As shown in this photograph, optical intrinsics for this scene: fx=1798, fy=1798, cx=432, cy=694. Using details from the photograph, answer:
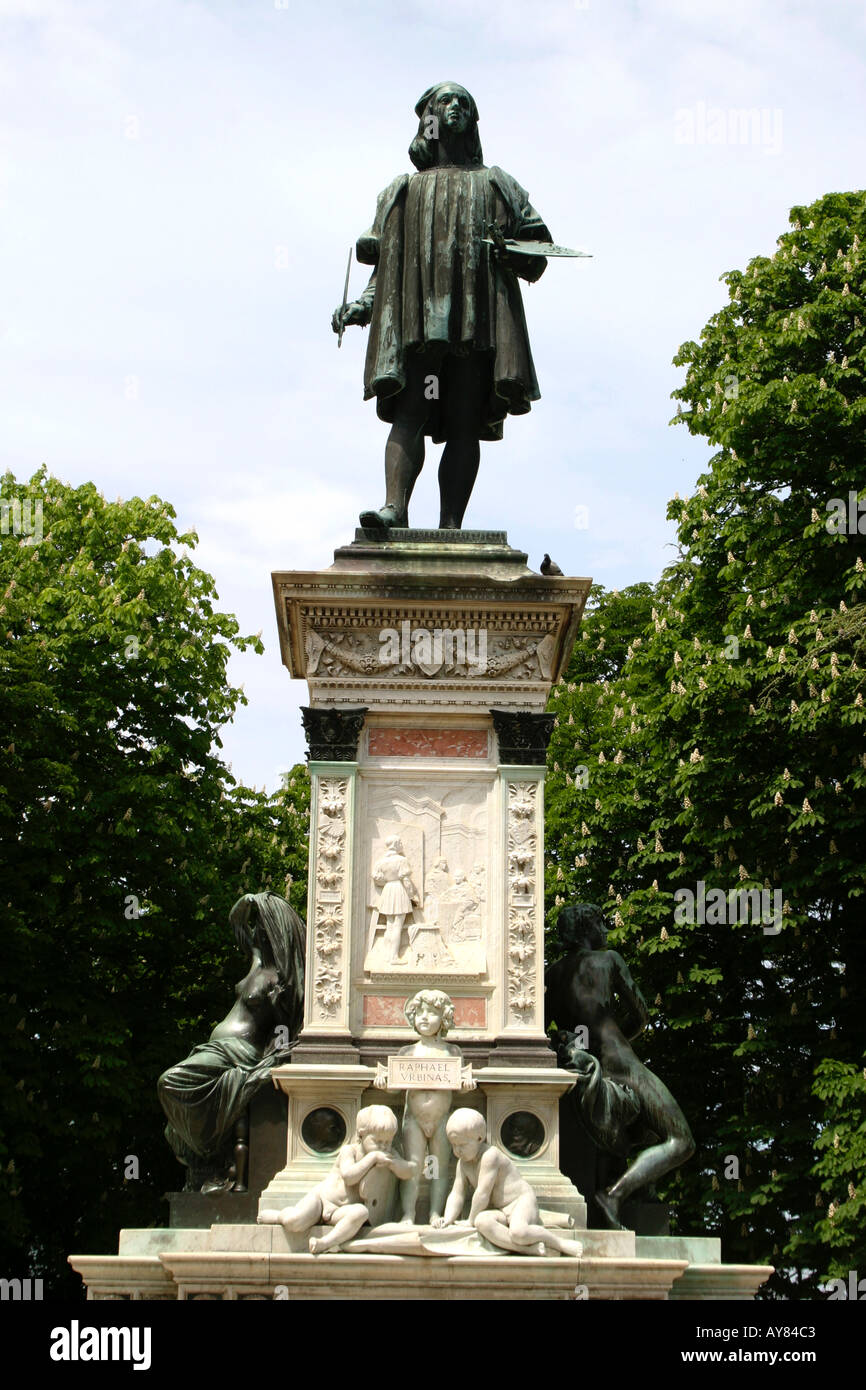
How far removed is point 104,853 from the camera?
2353 cm

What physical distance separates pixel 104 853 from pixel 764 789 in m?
8.63

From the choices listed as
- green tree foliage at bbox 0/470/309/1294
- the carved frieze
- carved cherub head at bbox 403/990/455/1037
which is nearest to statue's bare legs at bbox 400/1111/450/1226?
carved cherub head at bbox 403/990/455/1037

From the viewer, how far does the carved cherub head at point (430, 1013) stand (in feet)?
36.6

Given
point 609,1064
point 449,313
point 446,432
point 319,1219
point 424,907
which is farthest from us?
point 446,432

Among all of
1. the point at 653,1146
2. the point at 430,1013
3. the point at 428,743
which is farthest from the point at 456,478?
the point at 653,1146

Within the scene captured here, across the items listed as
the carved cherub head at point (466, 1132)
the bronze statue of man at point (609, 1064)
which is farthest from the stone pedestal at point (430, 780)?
the carved cherub head at point (466, 1132)

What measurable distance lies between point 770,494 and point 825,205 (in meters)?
4.13

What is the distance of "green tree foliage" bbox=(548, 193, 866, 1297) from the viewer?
20188mm

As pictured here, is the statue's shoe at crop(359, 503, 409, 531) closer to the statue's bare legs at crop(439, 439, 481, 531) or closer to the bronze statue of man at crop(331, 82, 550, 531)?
the bronze statue of man at crop(331, 82, 550, 531)

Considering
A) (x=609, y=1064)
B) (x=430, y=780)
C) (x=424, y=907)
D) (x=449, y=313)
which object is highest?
(x=449, y=313)

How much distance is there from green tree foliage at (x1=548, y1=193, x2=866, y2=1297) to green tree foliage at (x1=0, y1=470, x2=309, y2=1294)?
16.5 feet

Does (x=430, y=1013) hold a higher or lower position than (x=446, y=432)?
lower

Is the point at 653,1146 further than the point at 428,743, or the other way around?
the point at 428,743

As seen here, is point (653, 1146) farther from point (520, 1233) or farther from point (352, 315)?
point (352, 315)
